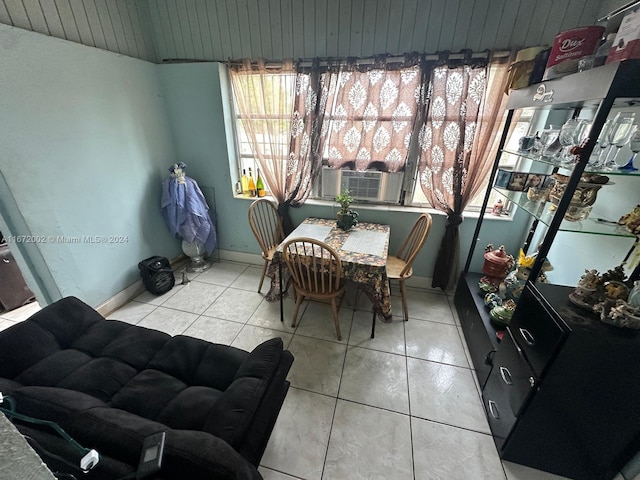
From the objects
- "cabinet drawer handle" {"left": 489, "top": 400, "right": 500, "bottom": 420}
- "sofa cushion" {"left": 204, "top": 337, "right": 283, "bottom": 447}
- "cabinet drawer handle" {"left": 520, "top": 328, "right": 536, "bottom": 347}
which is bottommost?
"cabinet drawer handle" {"left": 489, "top": 400, "right": 500, "bottom": 420}

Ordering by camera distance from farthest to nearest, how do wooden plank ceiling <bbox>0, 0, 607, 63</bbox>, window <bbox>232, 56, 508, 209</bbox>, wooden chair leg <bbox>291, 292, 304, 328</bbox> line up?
window <bbox>232, 56, 508, 209</bbox> → wooden chair leg <bbox>291, 292, 304, 328</bbox> → wooden plank ceiling <bbox>0, 0, 607, 63</bbox>

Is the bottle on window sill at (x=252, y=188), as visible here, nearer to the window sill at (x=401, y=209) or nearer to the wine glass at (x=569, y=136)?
the window sill at (x=401, y=209)

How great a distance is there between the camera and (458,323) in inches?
83.4

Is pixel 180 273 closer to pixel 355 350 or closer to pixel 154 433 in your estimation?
pixel 355 350

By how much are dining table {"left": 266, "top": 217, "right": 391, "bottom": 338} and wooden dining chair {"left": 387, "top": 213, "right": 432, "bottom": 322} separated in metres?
Answer: 0.19

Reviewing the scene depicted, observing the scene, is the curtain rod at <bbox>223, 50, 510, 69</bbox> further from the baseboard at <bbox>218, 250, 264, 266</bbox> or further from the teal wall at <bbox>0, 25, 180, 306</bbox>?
the baseboard at <bbox>218, 250, 264, 266</bbox>

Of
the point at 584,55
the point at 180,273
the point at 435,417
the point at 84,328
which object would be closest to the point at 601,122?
the point at 584,55

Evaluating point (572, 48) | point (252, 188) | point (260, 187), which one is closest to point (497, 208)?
point (572, 48)

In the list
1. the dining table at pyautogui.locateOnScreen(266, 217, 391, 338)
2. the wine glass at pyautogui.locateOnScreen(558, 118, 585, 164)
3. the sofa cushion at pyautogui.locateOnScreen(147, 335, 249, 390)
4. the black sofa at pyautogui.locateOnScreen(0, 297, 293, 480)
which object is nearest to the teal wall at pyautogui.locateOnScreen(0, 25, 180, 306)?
the black sofa at pyautogui.locateOnScreen(0, 297, 293, 480)

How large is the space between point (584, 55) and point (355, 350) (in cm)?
204

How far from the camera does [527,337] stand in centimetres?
115

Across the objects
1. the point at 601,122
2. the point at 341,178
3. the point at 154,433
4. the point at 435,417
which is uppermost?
the point at 601,122

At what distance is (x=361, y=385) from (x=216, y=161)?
2.43 m

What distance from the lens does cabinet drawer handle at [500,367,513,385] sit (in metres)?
1.25
